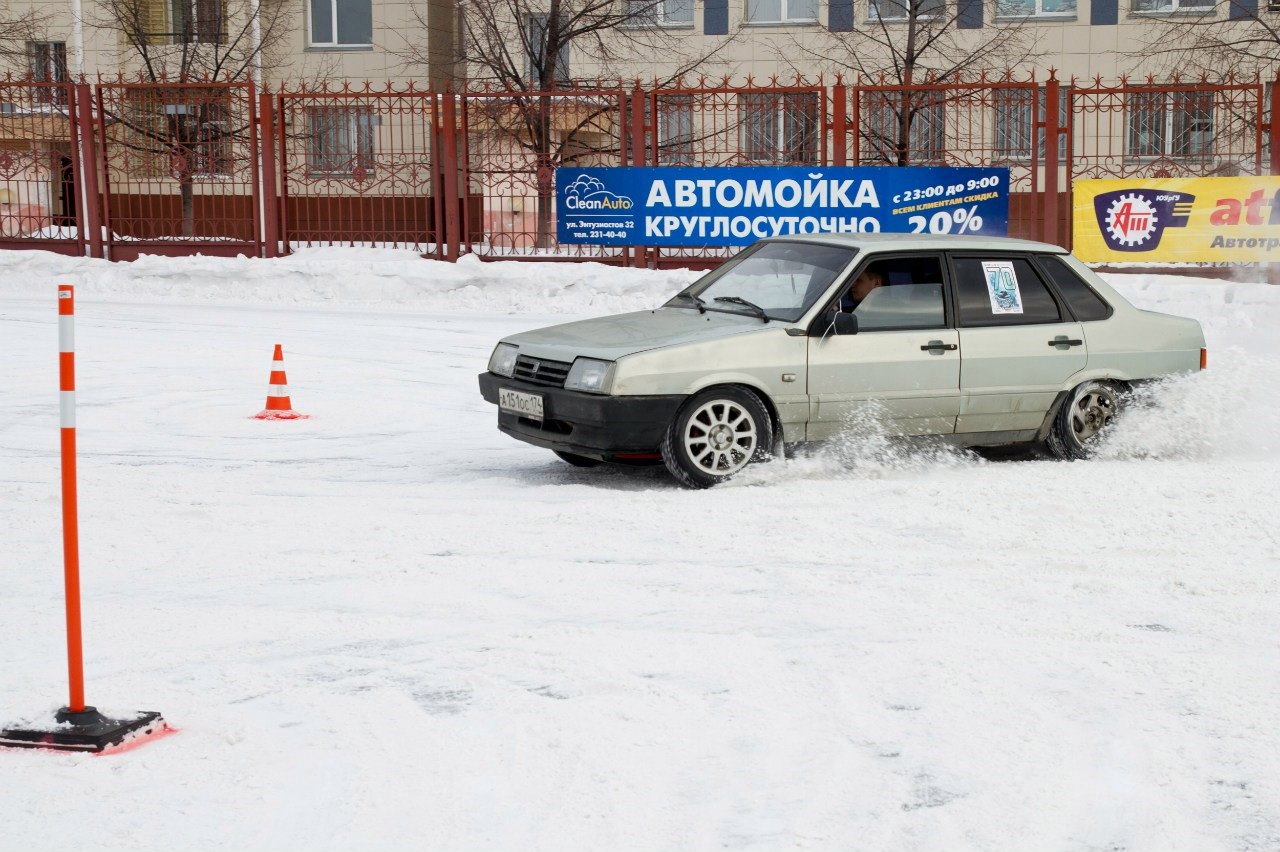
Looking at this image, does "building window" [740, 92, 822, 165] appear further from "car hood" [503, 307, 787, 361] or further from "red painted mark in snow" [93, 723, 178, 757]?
"red painted mark in snow" [93, 723, 178, 757]

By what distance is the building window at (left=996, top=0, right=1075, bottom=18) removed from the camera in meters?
34.6

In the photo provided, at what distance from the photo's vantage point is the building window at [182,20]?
36.5 meters

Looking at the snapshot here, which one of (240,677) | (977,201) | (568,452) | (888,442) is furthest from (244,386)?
(977,201)

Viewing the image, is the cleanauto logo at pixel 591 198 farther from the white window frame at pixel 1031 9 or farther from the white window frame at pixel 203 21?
the white window frame at pixel 203 21

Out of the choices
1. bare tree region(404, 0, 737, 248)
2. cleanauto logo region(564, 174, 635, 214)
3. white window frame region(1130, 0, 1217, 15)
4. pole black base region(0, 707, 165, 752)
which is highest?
white window frame region(1130, 0, 1217, 15)

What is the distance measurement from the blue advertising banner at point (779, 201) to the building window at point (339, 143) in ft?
9.12

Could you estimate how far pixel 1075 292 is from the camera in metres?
9.28

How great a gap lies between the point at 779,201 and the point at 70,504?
15618 millimetres

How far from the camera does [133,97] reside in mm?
21844

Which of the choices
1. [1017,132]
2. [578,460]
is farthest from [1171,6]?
[578,460]

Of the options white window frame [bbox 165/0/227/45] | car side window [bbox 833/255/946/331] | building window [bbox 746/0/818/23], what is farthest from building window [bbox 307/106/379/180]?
building window [bbox 746/0/818/23]

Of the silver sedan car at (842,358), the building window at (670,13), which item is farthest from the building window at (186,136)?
the building window at (670,13)

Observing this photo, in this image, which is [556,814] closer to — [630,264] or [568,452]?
[568,452]

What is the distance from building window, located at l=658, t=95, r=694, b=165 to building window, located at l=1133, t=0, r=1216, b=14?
17.6 metres
